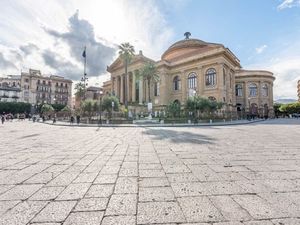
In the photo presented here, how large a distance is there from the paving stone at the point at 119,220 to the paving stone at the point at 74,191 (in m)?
0.90

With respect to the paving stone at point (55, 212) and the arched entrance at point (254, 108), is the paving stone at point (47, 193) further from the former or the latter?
the arched entrance at point (254, 108)

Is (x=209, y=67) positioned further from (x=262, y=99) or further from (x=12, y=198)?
(x=12, y=198)

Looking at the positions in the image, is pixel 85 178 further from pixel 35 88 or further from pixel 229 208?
pixel 35 88

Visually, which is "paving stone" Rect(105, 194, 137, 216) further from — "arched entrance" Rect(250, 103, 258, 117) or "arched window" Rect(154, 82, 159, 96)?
"arched entrance" Rect(250, 103, 258, 117)

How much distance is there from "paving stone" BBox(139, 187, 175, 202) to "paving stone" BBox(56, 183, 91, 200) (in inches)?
40.7

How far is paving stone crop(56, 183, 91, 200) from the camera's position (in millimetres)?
3094

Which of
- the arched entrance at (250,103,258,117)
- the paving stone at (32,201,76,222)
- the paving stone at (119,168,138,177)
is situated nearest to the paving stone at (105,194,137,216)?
the paving stone at (32,201,76,222)

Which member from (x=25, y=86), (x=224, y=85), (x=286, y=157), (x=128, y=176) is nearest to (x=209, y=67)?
(x=224, y=85)

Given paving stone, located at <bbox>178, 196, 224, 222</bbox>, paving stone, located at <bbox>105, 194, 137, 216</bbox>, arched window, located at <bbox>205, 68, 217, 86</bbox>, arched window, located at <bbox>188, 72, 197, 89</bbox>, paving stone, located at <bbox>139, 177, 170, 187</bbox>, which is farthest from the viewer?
arched window, located at <bbox>188, 72, 197, 89</bbox>

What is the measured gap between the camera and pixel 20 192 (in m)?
3.30

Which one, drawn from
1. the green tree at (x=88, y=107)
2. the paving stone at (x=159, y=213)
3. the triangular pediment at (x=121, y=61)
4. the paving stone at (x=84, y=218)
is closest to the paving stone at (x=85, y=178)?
the paving stone at (x=84, y=218)

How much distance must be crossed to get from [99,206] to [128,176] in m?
1.46

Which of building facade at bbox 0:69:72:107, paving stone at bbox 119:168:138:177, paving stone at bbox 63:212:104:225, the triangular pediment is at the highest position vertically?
the triangular pediment

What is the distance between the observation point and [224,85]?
4456 cm
